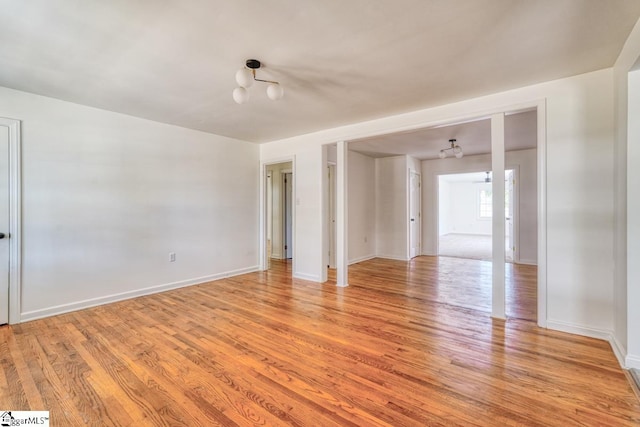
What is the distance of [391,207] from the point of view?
22.5ft

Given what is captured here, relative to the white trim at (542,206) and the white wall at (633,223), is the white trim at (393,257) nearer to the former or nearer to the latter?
the white trim at (542,206)

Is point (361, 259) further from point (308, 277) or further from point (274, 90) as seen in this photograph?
point (274, 90)

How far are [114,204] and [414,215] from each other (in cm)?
602

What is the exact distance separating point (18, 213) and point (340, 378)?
372cm

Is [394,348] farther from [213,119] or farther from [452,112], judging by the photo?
[213,119]

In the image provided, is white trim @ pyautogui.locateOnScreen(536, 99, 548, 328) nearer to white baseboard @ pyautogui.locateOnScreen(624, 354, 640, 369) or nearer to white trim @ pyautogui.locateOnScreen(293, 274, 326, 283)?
white baseboard @ pyautogui.locateOnScreen(624, 354, 640, 369)

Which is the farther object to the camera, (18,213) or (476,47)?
(18,213)

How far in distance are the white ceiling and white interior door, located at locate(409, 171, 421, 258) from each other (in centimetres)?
373

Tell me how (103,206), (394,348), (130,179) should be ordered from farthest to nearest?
(130,179), (103,206), (394,348)

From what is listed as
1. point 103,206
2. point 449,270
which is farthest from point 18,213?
point 449,270

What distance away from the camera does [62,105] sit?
3.31 m

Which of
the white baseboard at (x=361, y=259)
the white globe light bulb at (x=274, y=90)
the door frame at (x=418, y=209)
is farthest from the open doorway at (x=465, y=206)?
the white globe light bulb at (x=274, y=90)

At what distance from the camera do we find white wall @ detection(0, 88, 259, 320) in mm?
3156

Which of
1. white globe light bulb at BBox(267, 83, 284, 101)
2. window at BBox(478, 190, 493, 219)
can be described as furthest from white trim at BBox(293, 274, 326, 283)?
window at BBox(478, 190, 493, 219)
